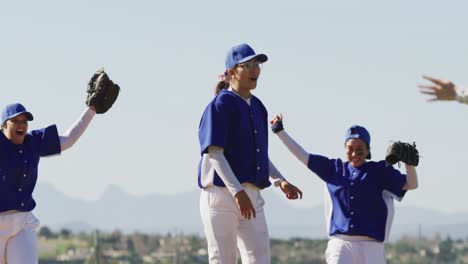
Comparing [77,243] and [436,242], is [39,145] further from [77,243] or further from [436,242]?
[436,242]

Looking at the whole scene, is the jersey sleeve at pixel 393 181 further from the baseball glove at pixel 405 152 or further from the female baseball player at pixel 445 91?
the female baseball player at pixel 445 91

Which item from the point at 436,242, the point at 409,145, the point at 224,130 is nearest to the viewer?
the point at 224,130

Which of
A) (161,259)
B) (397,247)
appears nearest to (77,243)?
(161,259)

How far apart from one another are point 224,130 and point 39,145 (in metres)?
1.98

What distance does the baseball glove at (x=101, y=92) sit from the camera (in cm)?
1509

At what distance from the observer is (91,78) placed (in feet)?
50.5

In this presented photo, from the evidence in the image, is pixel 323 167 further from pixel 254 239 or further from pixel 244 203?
pixel 244 203

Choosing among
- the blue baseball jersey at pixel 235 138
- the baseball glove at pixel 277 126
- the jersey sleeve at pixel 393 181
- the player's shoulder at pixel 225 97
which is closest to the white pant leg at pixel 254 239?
the blue baseball jersey at pixel 235 138

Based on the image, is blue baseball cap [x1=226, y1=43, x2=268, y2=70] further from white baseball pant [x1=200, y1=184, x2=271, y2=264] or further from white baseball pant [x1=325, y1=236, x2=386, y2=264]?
white baseball pant [x1=325, y1=236, x2=386, y2=264]

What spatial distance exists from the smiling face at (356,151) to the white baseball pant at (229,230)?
2.37m

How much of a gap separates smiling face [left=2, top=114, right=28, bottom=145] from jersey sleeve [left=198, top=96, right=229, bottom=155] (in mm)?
1707

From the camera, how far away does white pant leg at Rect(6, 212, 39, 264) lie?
14367mm

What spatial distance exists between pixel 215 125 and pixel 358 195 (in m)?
2.65

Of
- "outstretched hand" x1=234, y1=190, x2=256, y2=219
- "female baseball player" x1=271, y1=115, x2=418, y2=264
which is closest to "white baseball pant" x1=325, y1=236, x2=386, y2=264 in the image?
"female baseball player" x1=271, y1=115, x2=418, y2=264
